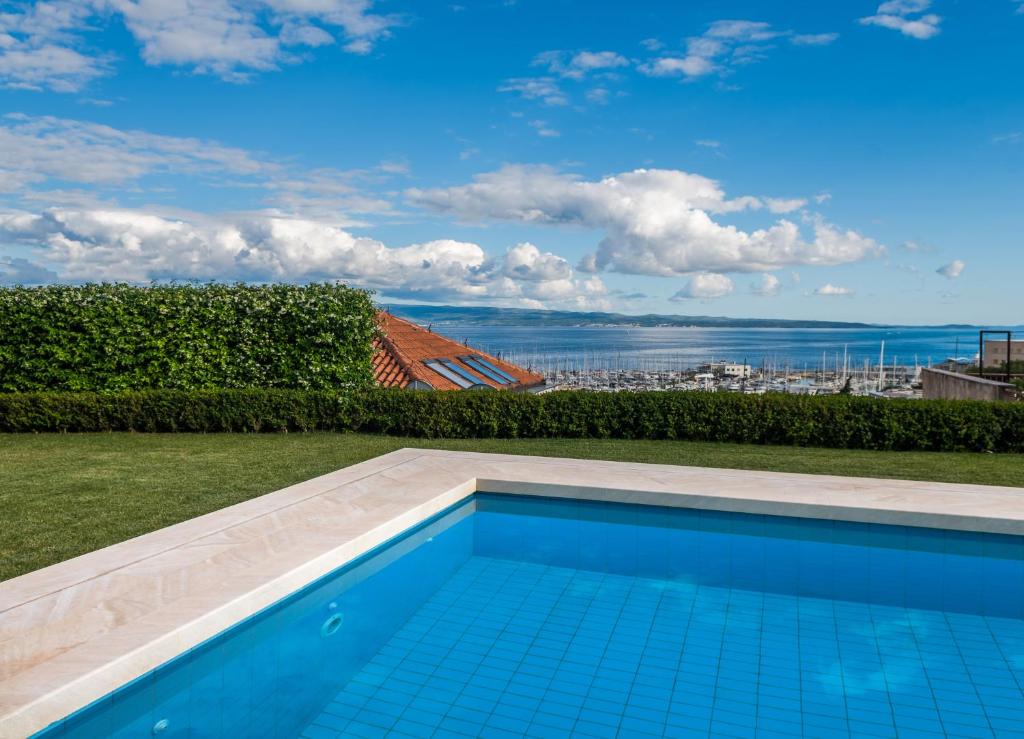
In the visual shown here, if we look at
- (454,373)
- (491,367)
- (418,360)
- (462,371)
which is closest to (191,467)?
(418,360)

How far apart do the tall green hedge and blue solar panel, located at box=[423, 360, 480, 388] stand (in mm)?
3939

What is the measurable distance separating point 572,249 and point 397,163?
50.0 feet

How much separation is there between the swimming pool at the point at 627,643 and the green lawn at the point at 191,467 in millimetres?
2216

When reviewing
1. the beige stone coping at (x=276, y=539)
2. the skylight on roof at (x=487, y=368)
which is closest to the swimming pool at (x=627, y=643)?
the beige stone coping at (x=276, y=539)

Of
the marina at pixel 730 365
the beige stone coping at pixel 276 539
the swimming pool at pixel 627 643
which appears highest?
the beige stone coping at pixel 276 539

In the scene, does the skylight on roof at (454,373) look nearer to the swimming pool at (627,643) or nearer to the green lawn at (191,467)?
the green lawn at (191,467)

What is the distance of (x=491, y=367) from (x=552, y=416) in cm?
843

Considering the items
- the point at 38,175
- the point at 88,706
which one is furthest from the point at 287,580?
the point at 38,175

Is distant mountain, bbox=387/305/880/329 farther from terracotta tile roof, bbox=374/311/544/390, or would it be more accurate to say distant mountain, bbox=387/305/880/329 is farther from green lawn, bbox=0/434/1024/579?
green lawn, bbox=0/434/1024/579

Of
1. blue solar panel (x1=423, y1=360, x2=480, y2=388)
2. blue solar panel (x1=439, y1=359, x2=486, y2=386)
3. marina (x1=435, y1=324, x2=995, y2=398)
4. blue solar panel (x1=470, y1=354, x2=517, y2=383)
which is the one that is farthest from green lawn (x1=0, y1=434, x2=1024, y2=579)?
blue solar panel (x1=470, y1=354, x2=517, y2=383)

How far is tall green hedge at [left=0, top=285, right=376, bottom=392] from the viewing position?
42.4 feet

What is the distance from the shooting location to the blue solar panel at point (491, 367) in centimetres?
1958

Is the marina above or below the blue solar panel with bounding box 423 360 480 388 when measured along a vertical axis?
below

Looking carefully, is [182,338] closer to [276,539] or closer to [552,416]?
[552,416]
